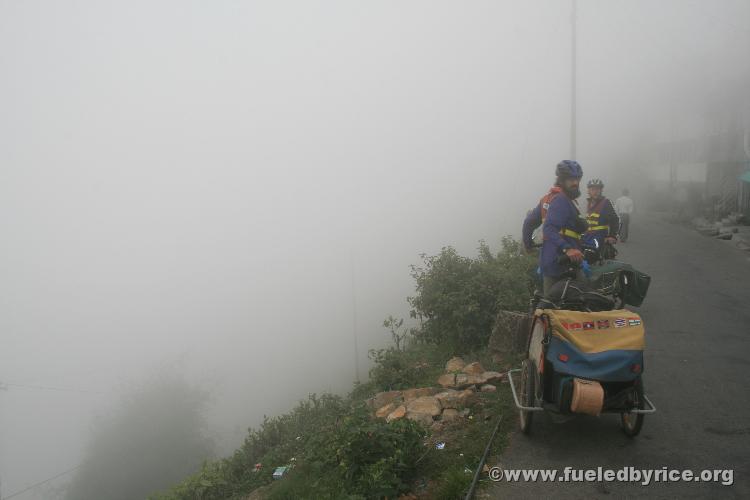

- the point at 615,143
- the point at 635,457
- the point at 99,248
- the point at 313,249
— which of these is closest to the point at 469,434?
the point at 635,457

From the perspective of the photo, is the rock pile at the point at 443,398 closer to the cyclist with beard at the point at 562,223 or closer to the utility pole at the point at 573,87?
the cyclist with beard at the point at 562,223

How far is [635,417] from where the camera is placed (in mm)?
4590

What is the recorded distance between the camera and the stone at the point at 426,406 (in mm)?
5884

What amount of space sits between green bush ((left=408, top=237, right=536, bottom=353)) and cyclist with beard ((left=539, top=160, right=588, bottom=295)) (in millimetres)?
2593

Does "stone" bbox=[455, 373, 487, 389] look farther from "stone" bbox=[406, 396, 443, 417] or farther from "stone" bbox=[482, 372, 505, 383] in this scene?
"stone" bbox=[406, 396, 443, 417]

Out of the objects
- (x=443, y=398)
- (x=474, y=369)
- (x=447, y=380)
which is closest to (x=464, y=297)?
(x=474, y=369)

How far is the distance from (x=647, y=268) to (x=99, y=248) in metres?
128

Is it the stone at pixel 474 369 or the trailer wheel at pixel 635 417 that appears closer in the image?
the trailer wheel at pixel 635 417

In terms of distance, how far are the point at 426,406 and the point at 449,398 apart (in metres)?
0.30

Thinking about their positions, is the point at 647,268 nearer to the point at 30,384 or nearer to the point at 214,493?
the point at 214,493

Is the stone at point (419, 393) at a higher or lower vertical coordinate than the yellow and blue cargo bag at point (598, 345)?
lower

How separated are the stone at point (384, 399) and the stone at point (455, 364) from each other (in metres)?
0.80

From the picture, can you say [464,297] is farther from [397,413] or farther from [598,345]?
[598,345]

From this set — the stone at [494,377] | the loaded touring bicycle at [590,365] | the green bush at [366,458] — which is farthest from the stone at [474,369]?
the loaded touring bicycle at [590,365]
